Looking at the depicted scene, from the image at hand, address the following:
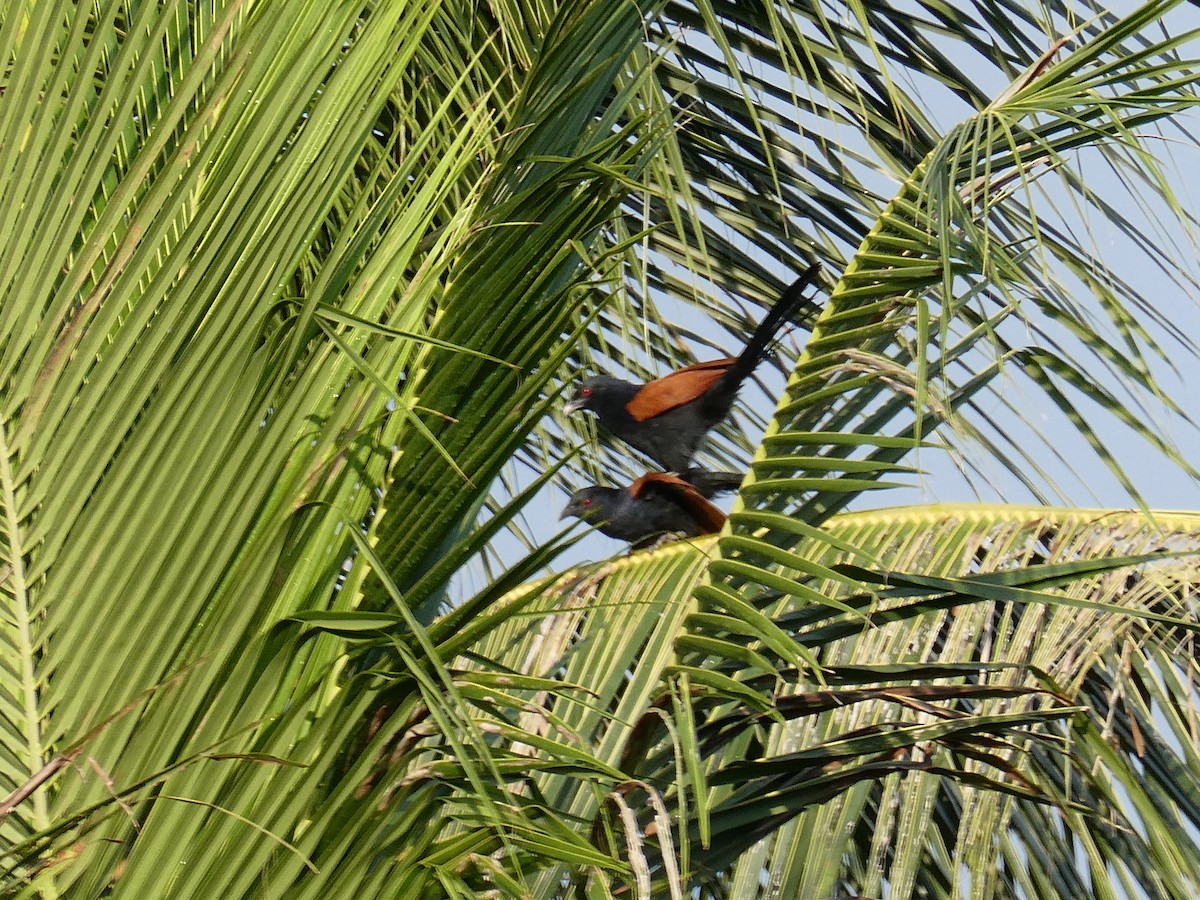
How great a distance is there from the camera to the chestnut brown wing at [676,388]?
3574mm

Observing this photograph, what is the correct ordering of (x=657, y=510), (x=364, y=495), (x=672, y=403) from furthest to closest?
(x=672, y=403), (x=657, y=510), (x=364, y=495)

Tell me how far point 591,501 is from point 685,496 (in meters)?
0.76

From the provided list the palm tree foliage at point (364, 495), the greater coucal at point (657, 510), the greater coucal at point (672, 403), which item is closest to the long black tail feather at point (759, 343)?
the greater coucal at point (672, 403)

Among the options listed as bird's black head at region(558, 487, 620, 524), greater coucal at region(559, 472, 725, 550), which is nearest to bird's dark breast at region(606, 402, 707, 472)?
bird's black head at region(558, 487, 620, 524)

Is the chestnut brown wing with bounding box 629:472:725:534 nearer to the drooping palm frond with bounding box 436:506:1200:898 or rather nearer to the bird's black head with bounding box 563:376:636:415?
the drooping palm frond with bounding box 436:506:1200:898

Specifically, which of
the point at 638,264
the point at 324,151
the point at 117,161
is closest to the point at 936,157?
the point at 324,151

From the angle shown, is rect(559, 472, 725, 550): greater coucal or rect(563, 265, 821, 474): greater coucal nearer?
rect(559, 472, 725, 550): greater coucal

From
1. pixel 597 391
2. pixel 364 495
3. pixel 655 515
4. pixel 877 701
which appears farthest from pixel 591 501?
pixel 364 495

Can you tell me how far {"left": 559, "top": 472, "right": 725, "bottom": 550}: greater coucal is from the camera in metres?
2.93

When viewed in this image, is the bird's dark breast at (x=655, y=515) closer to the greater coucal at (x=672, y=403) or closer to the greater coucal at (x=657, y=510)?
the greater coucal at (x=657, y=510)

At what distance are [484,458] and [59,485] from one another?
33cm

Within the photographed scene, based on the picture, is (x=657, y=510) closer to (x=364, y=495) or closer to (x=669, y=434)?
(x=669, y=434)

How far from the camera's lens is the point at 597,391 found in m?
4.34

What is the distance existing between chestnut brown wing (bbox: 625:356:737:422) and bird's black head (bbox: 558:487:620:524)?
29 centimetres
